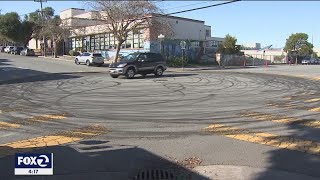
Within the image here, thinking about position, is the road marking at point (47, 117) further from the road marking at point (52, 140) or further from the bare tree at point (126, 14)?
the bare tree at point (126, 14)

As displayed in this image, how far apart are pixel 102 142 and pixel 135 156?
1329mm

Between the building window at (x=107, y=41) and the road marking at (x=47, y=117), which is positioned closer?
the road marking at (x=47, y=117)

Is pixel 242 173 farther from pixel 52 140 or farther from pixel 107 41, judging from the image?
pixel 107 41

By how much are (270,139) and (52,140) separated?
15.2ft

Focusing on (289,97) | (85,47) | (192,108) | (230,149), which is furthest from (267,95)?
(85,47)

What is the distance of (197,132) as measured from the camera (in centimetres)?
972

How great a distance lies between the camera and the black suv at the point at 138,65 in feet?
94.2

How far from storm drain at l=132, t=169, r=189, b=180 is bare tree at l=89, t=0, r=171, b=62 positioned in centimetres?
3659

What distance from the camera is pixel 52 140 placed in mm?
8938

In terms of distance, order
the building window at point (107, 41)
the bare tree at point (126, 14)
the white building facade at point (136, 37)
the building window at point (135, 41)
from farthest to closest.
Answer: the building window at point (107, 41), the building window at point (135, 41), the white building facade at point (136, 37), the bare tree at point (126, 14)

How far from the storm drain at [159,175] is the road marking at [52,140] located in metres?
2.63

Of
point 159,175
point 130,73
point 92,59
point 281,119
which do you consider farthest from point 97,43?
point 159,175

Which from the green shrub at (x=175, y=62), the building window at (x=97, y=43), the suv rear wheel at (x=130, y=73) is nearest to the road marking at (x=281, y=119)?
the suv rear wheel at (x=130, y=73)

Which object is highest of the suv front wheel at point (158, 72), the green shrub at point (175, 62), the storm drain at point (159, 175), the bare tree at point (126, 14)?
the bare tree at point (126, 14)
